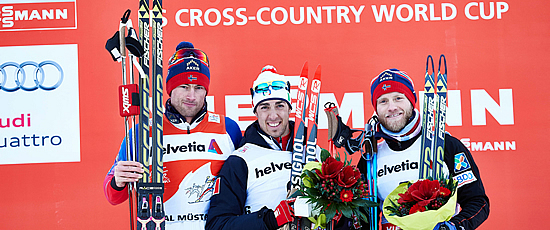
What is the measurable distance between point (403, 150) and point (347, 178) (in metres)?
0.65

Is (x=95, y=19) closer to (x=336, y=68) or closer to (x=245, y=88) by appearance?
(x=245, y=88)

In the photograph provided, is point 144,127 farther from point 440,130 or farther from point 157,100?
point 440,130

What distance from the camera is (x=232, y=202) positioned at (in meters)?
2.71

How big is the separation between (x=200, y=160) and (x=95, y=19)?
1840 millimetres

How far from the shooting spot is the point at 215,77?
398 cm

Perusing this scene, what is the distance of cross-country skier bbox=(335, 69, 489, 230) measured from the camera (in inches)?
107

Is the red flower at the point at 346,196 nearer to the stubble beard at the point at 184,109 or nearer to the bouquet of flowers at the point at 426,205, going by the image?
the bouquet of flowers at the point at 426,205

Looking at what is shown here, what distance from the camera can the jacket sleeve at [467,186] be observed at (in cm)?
263

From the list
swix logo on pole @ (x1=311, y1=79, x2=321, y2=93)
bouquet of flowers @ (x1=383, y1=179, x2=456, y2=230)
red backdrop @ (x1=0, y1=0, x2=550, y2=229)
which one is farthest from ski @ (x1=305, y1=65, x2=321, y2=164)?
red backdrop @ (x1=0, y1=0, x2=550, y2=229)

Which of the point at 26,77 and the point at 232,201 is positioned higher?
the point at 26,77

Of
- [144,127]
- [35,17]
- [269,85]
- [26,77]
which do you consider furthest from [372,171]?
[35,17]

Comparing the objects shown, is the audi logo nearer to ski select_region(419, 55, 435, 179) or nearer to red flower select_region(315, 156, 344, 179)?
red flower select_region(315, 156, 344, 179)

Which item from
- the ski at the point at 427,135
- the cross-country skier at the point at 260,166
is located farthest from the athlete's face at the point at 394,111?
the cross-country skier at the point at 260,166

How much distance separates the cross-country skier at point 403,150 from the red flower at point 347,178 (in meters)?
0.54
